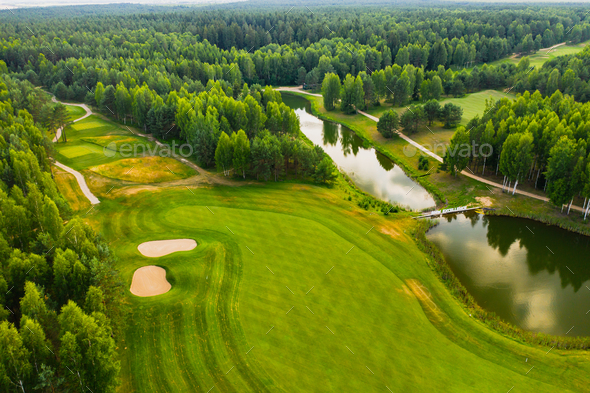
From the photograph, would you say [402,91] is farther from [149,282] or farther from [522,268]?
[149,282]

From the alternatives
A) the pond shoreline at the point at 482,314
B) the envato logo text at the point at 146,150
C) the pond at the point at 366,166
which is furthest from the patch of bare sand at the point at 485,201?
the envato logo text at the point at 146,150

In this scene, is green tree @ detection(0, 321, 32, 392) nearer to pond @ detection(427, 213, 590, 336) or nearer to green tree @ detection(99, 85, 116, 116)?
pond @ detection(427, 213, 590, 336)

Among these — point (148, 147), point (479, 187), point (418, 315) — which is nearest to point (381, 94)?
point (479, 187)

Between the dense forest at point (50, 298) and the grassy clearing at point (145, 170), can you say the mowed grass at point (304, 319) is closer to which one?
the dense forest at point (50, 298)

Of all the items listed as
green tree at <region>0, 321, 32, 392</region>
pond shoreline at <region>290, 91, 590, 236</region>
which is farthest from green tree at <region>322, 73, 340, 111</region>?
green tree at <region>0, 321, 32, 392</region>

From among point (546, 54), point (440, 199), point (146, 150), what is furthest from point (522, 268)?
point (546, 54)

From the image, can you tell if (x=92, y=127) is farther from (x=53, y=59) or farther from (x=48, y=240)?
(x=53, y=59)
